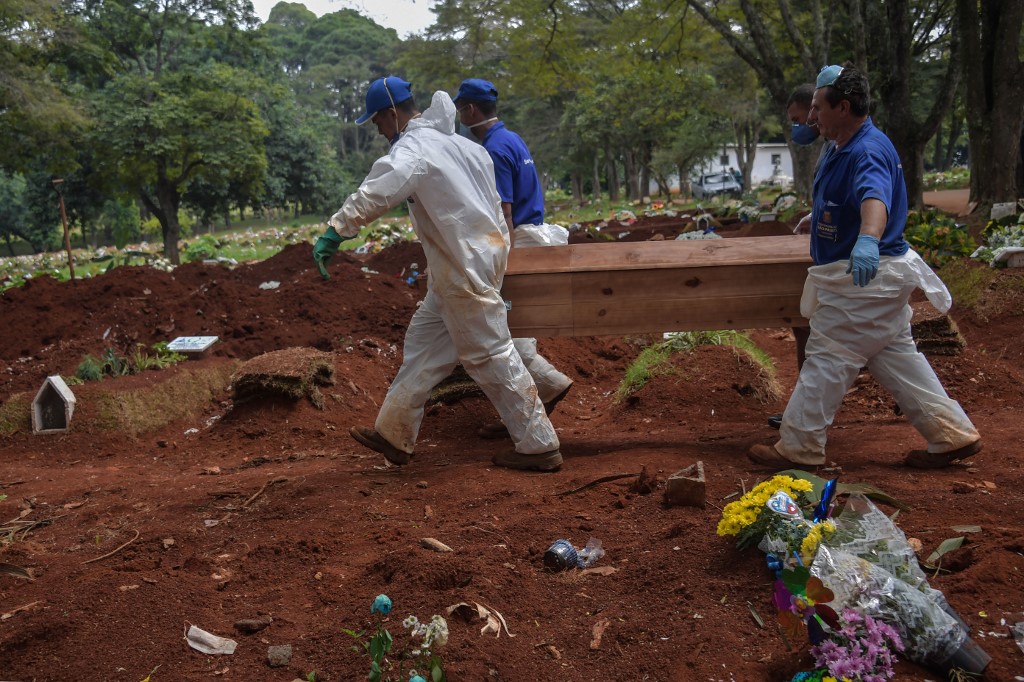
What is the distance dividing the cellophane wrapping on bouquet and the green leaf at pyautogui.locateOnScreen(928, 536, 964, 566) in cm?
36

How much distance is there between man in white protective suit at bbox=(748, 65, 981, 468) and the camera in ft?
12.6

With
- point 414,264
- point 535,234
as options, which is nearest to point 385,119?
point 535,234

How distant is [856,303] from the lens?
3.88 meters

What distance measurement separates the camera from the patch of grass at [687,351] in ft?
20.1

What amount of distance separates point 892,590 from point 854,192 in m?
2.00

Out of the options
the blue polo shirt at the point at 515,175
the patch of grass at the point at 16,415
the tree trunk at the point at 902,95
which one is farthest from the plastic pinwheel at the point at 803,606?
the tree trunk at the point at 902,95

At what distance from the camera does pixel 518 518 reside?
145 inches

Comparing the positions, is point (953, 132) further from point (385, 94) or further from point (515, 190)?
point (385, 94)

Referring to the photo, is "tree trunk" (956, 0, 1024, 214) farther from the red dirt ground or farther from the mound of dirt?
the mound of dirt

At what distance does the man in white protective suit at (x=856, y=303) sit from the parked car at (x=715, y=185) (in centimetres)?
3449

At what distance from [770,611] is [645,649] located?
0.41 metres

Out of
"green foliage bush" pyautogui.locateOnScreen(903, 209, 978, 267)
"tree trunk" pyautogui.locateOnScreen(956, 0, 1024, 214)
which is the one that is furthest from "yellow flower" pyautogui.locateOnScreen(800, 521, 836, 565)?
"tree trunk" pyautogui.locateOnScreen(956, 0, 1024, 214)

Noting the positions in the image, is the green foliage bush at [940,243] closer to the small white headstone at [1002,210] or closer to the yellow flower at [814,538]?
the small white headstone at [1002,210]

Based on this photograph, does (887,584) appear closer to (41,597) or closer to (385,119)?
(41,597)
